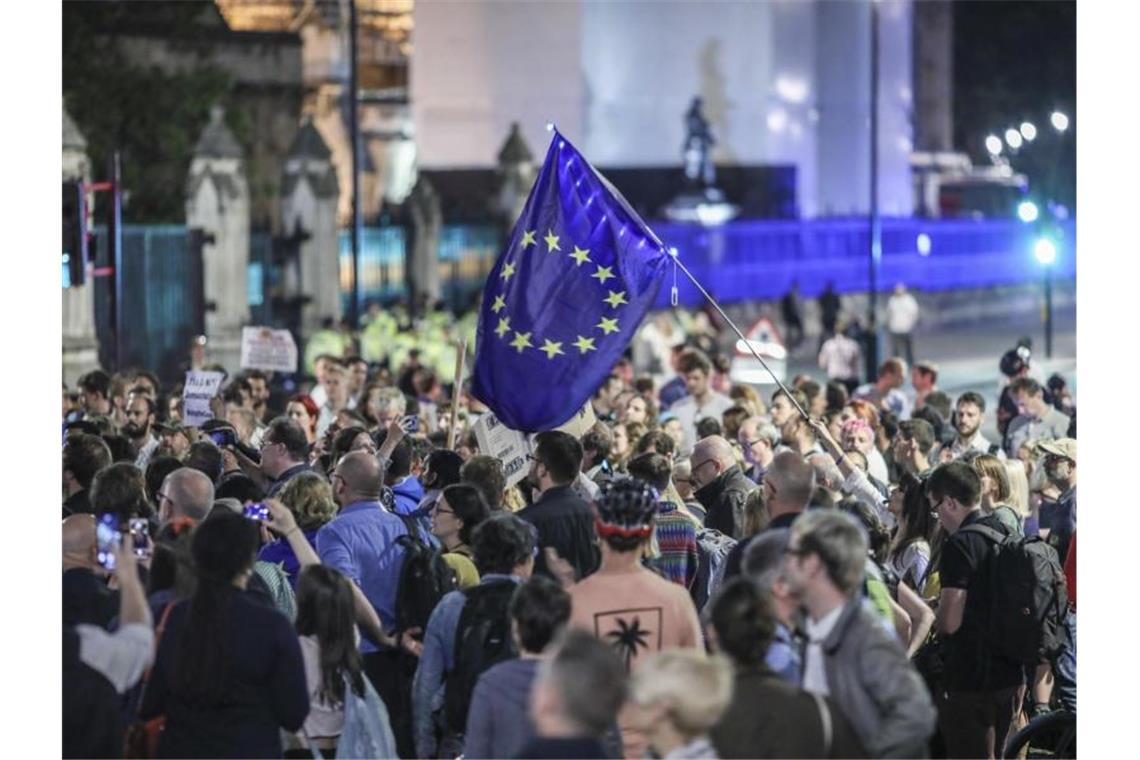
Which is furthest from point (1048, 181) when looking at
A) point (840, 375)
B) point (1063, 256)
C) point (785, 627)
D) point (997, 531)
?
point (785, 627)

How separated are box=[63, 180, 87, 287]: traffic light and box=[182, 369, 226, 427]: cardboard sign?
11.1ft

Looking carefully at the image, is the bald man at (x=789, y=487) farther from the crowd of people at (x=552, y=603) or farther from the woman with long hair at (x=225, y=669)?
the woman with long hair at (x=225, y=669)

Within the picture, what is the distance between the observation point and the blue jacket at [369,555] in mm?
9820

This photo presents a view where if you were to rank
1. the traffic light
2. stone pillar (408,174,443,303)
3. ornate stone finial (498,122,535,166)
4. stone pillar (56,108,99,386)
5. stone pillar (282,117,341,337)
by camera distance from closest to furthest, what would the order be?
the traffic light
stone pillar (56,108,99,386)
stone pillar (282,117,341,337)
stone pillar (408,174,443,303)
ornate stone finial (498,122,535,166)

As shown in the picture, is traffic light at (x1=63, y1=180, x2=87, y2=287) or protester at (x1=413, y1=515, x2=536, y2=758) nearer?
protester at (x1=413, y1=515, x2=536, y2=758)

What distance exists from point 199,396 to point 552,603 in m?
9.43

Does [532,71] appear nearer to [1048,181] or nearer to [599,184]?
[1048,181]

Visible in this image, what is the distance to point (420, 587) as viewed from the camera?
9633 millimetres

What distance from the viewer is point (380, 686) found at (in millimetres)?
9617

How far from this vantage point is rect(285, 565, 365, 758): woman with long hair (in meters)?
8.57

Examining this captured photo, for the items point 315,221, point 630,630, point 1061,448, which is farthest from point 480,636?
point 315,221

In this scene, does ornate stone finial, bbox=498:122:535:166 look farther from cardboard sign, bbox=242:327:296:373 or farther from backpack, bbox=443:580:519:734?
backpack, bbox=443:580:519:734

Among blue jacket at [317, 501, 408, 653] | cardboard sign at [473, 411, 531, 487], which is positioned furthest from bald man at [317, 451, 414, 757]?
cardboard sign at [473, 411, 531, 487]

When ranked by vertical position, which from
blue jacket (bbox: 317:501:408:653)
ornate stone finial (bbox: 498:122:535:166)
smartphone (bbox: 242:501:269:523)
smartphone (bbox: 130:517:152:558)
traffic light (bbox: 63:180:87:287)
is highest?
ornate stone finial (bbox: 498:122:535:166)
